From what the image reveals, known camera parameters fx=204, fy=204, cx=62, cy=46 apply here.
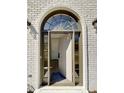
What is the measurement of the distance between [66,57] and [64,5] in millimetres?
1586

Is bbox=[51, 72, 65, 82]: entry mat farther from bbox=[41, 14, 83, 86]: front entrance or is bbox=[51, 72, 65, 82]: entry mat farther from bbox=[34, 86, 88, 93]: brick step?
bbox=[34, 86, 88, 93]: brick step

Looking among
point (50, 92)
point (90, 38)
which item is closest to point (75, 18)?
point (90, 38)

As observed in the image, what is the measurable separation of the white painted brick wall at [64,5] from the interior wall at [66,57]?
2.00 ft

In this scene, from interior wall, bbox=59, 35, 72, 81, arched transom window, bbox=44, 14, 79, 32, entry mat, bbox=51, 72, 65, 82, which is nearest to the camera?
arched transom window, bbox=44, 14, 79, 32

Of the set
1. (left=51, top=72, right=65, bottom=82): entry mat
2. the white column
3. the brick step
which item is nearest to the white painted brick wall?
the white column

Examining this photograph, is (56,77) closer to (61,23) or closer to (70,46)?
(70,46)

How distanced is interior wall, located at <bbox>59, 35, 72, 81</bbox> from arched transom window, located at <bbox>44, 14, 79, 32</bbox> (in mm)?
384

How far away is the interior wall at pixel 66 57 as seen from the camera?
5.55 metres

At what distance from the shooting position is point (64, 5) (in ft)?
16.6

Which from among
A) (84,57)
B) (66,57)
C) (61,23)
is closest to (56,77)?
(66,57)

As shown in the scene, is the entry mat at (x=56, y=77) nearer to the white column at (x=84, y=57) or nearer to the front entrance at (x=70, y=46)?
the front entrance at (x=70, y=46)

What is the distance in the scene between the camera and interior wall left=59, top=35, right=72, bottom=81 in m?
5.55
